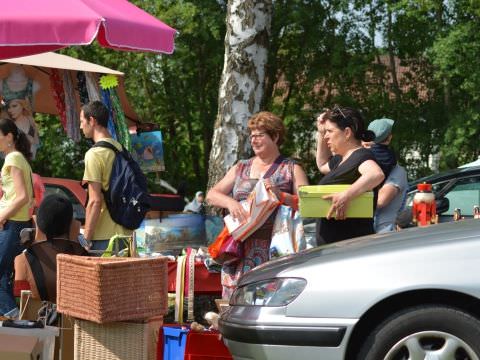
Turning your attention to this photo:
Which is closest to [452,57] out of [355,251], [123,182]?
[123,182]

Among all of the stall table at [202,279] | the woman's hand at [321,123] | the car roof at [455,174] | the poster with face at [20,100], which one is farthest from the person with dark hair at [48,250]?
the car roof at [455,174]

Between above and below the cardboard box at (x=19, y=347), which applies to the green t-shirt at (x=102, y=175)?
above

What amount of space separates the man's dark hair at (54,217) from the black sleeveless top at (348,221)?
1588 millimetres

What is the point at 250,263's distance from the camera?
6.95 m

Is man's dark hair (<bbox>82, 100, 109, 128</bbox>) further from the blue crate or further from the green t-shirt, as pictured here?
the blue crate

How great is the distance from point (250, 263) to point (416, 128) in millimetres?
14173

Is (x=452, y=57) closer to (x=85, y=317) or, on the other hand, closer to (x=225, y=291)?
(x=225, y=291)

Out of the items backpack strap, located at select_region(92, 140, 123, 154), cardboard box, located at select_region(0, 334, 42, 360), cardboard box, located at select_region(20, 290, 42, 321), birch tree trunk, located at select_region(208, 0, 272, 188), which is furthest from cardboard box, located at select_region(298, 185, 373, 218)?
birch tree trunk, located at select_region(208, 0, 272, 188)

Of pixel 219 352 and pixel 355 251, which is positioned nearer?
pixel 355 251

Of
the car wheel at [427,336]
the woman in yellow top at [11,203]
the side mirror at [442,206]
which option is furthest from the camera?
the side mirror at [442,206]

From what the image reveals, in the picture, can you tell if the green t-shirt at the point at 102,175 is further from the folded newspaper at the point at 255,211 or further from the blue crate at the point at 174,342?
the blue crate at the point at 174,342

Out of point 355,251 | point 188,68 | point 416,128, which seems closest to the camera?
point 355,251

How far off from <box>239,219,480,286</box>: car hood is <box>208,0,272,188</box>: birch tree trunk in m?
3.95

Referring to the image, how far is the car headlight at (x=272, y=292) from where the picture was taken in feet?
17.7
